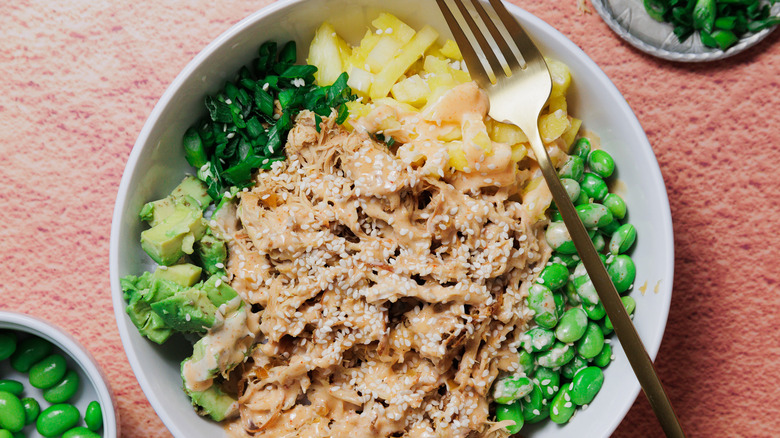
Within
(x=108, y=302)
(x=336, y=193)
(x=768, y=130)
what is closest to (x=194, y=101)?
(x=336, y=193)

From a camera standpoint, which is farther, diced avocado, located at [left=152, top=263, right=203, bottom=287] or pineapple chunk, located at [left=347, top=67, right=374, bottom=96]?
pineapple chunk, located at [left=347, top=67, right=374, bottom=96]

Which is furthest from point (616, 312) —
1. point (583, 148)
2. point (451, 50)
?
point (451, 50)

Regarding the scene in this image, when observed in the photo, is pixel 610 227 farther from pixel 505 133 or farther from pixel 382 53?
pixel 382 53

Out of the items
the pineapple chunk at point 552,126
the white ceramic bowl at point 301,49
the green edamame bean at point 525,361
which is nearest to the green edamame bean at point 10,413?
the white ceramic bowl at point 301,49

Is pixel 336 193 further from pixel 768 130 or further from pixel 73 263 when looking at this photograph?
pixel 768 130

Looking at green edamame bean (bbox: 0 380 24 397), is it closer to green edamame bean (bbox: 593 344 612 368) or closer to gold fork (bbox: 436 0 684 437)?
gold fork (bbox: 436 0 684 437)

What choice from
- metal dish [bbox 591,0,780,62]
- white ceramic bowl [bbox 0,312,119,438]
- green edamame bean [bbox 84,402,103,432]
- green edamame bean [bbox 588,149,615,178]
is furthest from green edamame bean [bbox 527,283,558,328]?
green edamame bean [bbox 84,402,103,432]
